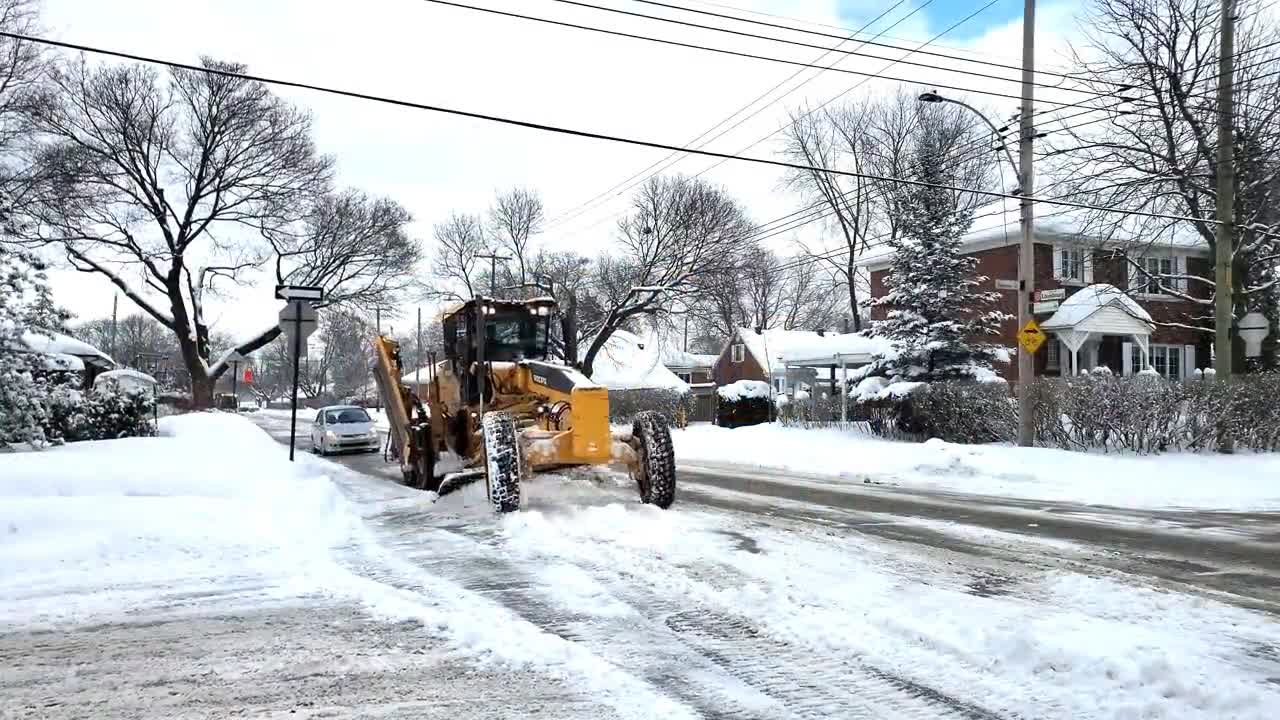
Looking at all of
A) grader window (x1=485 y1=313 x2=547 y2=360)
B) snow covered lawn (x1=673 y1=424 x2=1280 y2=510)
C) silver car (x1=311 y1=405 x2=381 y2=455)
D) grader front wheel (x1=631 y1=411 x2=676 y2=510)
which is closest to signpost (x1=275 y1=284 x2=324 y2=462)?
grader window (x1=485 y1=313 x2=547 y2=360)

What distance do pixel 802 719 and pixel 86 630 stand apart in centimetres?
482

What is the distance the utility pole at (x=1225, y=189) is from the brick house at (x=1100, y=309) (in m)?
10.4

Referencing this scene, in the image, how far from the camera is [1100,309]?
31000 millimetres

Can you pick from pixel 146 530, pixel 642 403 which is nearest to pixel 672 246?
pixel 642 403

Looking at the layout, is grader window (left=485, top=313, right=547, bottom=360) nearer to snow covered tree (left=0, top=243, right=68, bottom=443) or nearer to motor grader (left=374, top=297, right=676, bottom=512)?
motor grader (left=374, top=297, right=676, bottom=512)

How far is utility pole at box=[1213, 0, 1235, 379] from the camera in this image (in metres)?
18.9

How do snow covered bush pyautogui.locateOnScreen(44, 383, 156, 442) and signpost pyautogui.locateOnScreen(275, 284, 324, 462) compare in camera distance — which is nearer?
signpost pyautogui.locateOnScreen(275, 284, 324, 462)

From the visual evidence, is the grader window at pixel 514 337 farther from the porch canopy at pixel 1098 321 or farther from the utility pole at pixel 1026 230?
the porch canopy at pixel 1098 321

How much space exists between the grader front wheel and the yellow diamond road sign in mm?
10370

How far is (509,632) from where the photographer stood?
223 inches

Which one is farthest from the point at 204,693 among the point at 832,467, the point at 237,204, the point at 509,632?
the point at 237,204

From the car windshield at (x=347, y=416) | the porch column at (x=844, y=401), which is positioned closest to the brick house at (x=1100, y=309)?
the porch column at (x=844, y=401)

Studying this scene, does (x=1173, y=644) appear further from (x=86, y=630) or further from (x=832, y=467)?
(x=832, y=467)

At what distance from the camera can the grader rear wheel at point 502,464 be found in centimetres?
988
